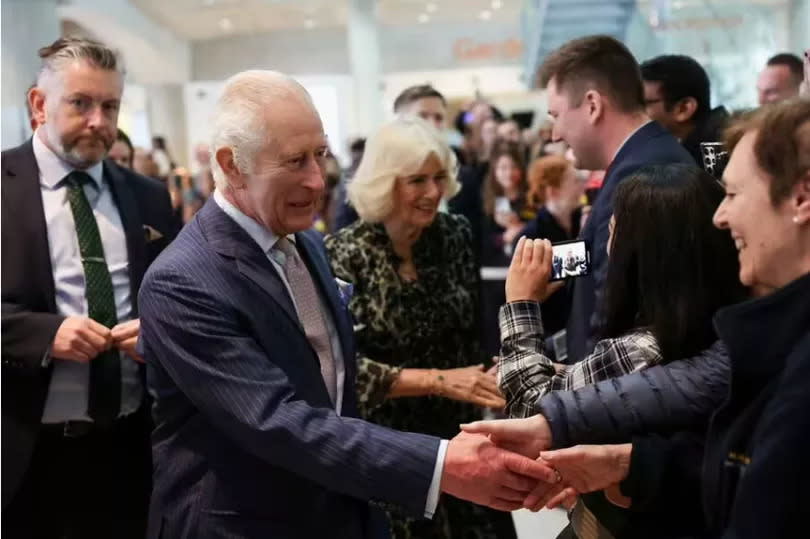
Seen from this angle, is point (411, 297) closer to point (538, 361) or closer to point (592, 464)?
point (538, 361)

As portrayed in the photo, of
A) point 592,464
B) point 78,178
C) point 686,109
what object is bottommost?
point 592,464

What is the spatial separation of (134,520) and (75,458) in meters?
0.26

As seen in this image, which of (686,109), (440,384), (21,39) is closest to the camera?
(440,384)

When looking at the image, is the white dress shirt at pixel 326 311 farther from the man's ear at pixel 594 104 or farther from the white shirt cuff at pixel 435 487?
the man's ear at pixel 594 104

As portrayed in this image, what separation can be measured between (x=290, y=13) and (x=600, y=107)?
18.1 meters

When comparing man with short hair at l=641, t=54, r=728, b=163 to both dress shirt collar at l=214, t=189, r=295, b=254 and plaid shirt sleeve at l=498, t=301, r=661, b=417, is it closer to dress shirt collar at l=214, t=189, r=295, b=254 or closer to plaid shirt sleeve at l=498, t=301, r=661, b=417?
plaid shirt sleeve at l=498, t=301, r=661, b=417

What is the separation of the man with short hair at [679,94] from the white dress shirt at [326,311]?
192 centimetres

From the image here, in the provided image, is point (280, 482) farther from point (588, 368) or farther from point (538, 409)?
point (588, 368)

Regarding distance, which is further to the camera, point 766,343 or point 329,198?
point 329,198

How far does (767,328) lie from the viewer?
1.34 m

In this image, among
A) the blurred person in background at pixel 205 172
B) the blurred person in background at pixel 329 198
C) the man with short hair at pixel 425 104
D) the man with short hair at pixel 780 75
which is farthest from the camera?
the blurred person in background at pixel 329 198

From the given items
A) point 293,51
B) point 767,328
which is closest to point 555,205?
point 767,328

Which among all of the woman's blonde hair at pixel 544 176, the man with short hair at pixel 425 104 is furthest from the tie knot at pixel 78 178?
the woman's blonde hair at pixel 544 176

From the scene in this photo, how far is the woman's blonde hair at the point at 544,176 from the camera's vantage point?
528 cm
